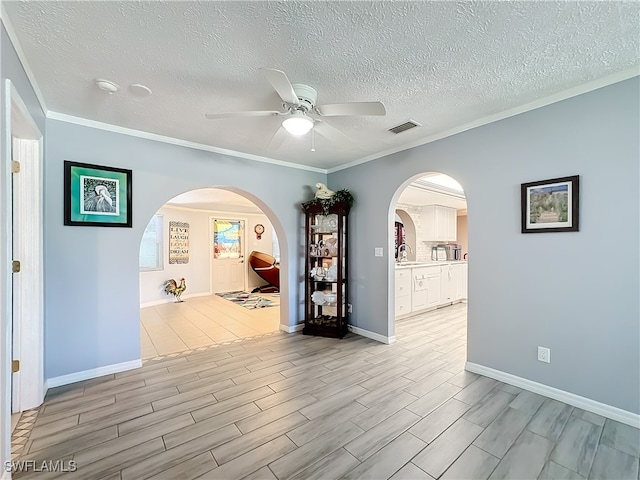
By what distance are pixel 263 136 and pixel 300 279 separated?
210 centimetres

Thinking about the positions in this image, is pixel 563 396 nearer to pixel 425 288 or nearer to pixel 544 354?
pixel 544 354

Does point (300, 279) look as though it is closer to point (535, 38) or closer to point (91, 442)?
point (91, 442)

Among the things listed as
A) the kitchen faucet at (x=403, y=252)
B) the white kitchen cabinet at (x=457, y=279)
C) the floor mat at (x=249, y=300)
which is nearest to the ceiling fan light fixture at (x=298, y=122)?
the floor mat at (x=249, y=300)

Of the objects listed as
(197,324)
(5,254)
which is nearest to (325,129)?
(5,254)

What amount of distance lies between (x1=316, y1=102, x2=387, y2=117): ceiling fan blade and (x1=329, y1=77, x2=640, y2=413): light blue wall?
150cm

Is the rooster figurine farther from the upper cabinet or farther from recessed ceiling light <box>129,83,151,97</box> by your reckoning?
the upper cabinet

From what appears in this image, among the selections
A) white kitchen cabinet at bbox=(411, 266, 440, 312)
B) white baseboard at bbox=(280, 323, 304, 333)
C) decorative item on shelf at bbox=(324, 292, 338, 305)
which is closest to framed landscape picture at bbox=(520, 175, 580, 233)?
decorative item on shelf at bbox=(324, 292, 338, 305)

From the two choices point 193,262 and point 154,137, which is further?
point 193,262

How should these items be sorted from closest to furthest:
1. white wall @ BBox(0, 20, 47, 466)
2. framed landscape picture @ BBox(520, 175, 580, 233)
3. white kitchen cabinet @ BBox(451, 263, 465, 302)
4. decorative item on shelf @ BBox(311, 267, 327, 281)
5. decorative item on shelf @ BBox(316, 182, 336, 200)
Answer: white wall @ BBox(0, 20, 47, 466), framed landscape picture @ BBox(520, 175, 580, 233), decorative item on shelf @ BBox(316, 182, 336, 200), decorative item on shelf @ BBox(311, 267, 327, 281), white kitchen cabinet @ BBox(451, 263, 465, 302)

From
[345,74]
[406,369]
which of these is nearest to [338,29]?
[345,74]

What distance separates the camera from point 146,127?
2924 millimetres

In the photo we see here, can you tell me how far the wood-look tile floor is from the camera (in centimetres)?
165

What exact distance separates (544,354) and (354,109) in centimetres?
247

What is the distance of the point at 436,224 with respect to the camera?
21.6 feet
